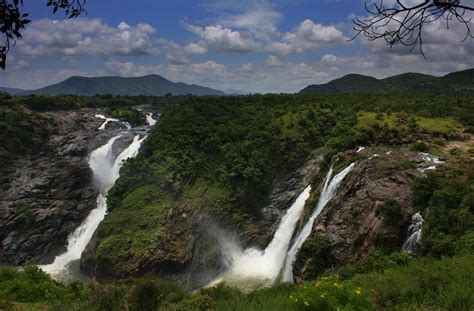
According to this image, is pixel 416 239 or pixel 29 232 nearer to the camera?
pixel 416 239

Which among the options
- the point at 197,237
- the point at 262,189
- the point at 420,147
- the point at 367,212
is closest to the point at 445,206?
the point at 367,212

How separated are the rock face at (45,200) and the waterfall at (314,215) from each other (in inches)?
773

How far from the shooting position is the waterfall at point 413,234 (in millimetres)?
19016

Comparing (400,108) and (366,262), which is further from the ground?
(400,108)

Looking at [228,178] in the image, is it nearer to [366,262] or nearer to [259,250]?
[259,250]

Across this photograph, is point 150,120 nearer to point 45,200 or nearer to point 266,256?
point 45,200

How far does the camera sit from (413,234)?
19.5 m

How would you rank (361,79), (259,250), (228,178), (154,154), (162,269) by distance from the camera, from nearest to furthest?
(162,269)
(259,250)
(228,178)
(154,154)
(361,79)

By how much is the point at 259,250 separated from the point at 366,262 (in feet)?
45.7

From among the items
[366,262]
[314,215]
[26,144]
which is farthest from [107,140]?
[366,262]

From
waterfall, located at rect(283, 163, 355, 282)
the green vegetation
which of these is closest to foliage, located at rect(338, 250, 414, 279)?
waterfall, located at rect(283, 163, 355, 282)

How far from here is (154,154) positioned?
38.8 metres

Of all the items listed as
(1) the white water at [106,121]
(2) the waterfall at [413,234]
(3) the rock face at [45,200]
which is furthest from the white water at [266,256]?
(1) the white water at [106,121]

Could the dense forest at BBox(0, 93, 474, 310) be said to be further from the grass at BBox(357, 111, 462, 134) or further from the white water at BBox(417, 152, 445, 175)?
the white water at BBox(417, 152, 445, 175)
